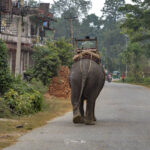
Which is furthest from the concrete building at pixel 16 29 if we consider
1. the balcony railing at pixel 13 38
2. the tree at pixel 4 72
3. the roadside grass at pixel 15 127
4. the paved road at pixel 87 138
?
the paved road at pixel 87 138

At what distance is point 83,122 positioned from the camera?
11391mm

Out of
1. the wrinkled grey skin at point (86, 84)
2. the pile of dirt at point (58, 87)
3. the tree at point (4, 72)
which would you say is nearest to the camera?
the wrinkled grey skin at point (86, 84)

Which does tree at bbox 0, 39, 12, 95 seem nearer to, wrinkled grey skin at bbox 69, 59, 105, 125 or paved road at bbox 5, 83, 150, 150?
wrinkled grey skin at bbox 69, 59, 105, 125

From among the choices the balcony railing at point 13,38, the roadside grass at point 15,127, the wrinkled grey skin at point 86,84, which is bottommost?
the roadside grass at point 15,127

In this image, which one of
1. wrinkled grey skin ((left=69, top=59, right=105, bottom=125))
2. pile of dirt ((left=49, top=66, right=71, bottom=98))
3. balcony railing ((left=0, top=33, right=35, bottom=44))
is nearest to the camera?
wrinkled grey skin ((left=69, top=59, right=105, bottom=125))

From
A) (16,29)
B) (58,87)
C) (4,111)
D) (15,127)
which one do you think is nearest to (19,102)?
(4,111)

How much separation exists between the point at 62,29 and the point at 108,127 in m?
88.2

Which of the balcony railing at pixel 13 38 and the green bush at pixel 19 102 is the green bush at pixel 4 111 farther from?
the balcony railing at pixel 13 38

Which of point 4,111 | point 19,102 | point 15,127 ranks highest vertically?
point 19,102

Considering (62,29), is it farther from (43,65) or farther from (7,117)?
(7,117)

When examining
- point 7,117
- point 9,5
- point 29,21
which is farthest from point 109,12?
point 7,117

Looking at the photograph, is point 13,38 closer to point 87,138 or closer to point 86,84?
point 86,84

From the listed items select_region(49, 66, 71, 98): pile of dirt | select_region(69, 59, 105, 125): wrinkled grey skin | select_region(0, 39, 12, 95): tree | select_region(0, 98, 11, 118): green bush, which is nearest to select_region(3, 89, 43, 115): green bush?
select_region(0, 98, 11, 118): green bush

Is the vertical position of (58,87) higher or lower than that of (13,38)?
lower
